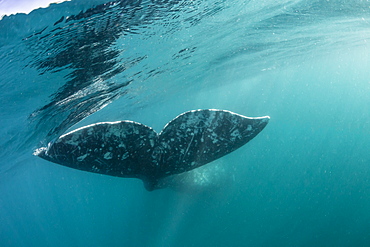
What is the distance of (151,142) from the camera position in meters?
3.74

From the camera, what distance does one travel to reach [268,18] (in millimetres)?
9938

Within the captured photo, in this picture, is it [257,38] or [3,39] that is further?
[257,38]

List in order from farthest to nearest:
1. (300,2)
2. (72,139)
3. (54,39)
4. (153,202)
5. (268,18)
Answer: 1. (153,202)
2. (268,18)
3. (300,2)
4. (54,39)
5. (72,139)

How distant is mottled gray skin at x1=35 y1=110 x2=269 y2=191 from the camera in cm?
356

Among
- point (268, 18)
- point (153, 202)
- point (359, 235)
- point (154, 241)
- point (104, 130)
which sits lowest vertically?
point (359, 235)

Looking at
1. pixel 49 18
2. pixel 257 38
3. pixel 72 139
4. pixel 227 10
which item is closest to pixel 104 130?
pixel 72 139

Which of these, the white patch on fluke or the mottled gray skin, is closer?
the mottled gray skin

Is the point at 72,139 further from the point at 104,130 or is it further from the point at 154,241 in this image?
the point at 154,241

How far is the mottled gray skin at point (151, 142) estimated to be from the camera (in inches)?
140

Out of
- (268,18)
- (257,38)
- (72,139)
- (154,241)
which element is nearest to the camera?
(72,139)

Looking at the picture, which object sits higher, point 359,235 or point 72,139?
point 72,139

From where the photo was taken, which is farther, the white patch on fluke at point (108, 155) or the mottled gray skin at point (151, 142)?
the white patch on fluke at point (108, 155)

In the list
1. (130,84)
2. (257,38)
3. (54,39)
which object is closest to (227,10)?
(257,38)

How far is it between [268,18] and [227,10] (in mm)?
2684
